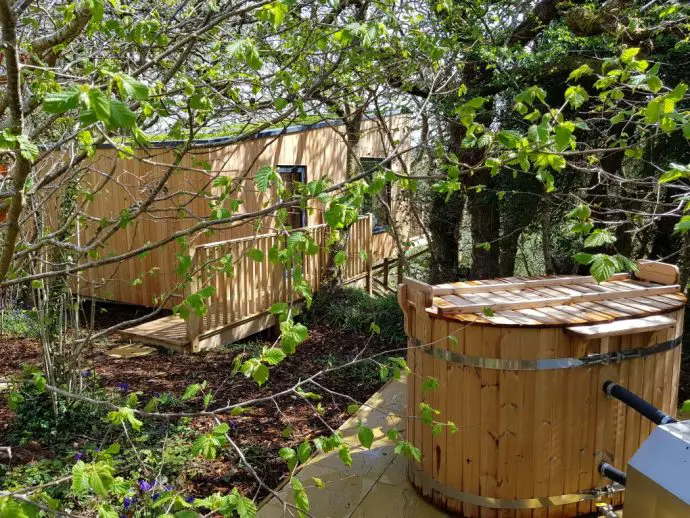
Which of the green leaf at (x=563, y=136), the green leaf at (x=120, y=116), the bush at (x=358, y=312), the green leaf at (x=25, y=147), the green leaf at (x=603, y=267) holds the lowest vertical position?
the bush at (x=358, y=312)

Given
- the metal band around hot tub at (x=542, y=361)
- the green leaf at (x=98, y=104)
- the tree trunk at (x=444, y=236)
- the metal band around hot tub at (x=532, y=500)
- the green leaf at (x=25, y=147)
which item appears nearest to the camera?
the green leaf at (x=98, y=104)

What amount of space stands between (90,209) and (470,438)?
290 inches

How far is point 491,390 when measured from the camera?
3211 mm

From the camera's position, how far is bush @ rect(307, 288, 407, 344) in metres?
7.70

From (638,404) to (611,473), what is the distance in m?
1.04

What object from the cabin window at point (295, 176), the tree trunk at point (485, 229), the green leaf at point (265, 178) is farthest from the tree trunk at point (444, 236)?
the green leaf at point (265, 178)

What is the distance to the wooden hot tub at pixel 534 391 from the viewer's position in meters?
3.15

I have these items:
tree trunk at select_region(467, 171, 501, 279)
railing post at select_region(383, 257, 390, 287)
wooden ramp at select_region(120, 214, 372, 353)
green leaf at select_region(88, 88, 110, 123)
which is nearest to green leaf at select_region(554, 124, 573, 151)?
green leaf at select_region(88, 88, 110, 123)

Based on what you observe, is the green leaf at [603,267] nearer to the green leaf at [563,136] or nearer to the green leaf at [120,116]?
the green leaf at [563,136]

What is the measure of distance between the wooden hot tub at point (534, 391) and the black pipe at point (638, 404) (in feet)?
0.41

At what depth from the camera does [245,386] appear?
18.9ft

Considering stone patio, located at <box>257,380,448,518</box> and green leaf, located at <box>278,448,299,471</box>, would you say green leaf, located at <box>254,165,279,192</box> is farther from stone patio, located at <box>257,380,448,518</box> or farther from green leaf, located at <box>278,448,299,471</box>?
stone patio, located at <box>257,380,448,518</box>

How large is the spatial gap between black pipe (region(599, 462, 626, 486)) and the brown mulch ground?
1.72 metres

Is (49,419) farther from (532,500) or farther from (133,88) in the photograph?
(133,88)
